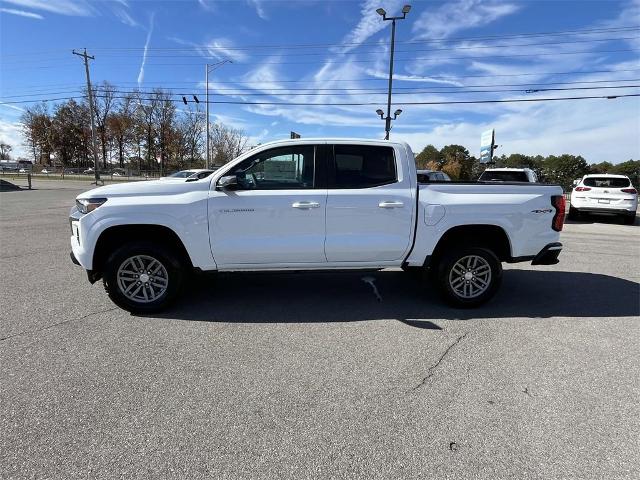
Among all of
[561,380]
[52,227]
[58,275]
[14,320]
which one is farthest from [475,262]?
[52,227]

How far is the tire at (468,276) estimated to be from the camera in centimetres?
485

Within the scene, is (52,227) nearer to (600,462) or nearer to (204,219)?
(204,219)

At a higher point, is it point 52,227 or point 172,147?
point 172,147

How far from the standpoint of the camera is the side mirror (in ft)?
14.5

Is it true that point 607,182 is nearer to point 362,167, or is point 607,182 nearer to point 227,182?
point 362,167

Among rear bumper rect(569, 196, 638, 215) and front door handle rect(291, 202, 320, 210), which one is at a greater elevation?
A: front door handle rect(291, 202, 320, 210)

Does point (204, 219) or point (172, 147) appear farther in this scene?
point (172, 147)

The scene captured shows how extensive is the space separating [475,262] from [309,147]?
7.91ft

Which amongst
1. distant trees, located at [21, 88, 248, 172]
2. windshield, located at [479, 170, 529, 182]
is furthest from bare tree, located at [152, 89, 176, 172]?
windshield, located at [479, 170, 529, 182]

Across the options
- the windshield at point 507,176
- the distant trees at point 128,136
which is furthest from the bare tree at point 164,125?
the windshield at point 507,176

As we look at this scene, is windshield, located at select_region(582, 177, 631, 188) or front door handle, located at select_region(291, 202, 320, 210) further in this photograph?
windshield, located at select_region(582, 177, 631, 188)

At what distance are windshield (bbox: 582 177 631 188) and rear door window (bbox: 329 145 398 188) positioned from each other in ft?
42.6

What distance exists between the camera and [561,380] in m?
3.34

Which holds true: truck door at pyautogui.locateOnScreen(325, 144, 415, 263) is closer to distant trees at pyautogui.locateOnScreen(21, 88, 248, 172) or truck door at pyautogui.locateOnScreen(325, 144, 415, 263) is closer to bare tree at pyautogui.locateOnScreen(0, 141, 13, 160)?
distant trees at pyautogui.locateOnScreen(21, 88, 248, 172)
